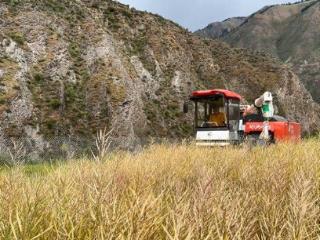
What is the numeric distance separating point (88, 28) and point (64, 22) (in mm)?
2998

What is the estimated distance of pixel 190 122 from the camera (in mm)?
53719

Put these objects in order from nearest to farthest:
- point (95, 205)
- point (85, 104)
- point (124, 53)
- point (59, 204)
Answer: point (95, 205) < point (59, 204) < point (85, 104) < point (124, 53)

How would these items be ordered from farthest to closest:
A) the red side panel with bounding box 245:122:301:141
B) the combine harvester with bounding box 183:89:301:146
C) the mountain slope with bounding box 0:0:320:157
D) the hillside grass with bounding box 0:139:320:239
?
the mountain slope with bounding box 0:0:320:157 → the red side panel with bounding box 245:122:301:141 → the combine harvester with bounding box 183:89:301:146 → the hillside grass with bounding box 0:139:320:239

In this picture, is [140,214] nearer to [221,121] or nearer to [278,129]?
[221,121]

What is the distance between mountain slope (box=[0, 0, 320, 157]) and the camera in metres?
35.3

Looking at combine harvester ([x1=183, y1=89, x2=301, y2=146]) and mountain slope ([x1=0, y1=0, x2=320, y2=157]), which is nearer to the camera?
combine harvester ([x1=183, y1=89, x2=301, y2=146])

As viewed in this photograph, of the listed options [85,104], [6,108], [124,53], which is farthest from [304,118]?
[6,108]

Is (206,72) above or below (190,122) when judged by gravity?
above

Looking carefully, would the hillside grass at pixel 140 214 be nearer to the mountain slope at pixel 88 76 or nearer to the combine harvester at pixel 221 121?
the combine harvester at pixel 221 121

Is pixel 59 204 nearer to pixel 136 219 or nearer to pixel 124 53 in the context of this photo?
pixel 136 219

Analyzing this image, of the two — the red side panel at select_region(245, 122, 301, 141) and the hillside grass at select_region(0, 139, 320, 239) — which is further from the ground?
the hillside grass at select_region(0, 139, 320, 239)

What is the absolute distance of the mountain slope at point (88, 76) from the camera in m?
35.3

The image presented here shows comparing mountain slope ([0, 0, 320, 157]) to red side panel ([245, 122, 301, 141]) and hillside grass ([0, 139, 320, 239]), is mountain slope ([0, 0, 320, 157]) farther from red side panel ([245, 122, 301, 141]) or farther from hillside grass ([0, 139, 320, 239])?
hillside grass ([0, 139, 320, 239])

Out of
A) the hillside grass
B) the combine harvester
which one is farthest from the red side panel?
the hillside grass
